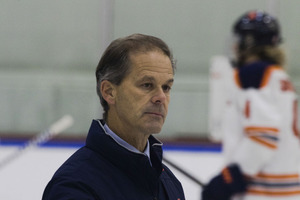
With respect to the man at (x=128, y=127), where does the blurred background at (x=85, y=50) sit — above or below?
below

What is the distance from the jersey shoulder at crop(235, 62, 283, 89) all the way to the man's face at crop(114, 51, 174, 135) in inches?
44.2

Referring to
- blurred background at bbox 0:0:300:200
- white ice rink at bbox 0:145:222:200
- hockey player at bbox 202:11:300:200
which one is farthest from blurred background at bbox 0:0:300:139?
hockey player at bbox 202:11:300:200

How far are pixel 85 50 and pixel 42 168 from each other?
929mm

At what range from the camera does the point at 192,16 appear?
4320mm

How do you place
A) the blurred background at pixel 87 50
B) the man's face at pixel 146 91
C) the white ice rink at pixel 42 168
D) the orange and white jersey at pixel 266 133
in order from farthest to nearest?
the blurred background at pixel 87 50, the white ice rink at pixel 42 168, the orange and white jersey at pixel 266 133, the man's face at pixel 146 91

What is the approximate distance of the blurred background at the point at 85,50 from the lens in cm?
430

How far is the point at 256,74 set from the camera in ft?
7.38

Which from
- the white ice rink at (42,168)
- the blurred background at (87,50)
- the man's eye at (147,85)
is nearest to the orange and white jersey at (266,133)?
Result: the man's eye at (147,85)

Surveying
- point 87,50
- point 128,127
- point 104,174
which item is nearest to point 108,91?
point 128,127

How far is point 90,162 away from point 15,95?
3.37 meters

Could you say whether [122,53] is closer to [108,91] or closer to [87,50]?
[108,91]

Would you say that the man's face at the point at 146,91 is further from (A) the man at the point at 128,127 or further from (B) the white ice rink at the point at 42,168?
(B) the white ice rink at the point at 42,168

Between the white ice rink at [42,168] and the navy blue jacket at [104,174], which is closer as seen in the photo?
the navy blue jacket at [104,174]

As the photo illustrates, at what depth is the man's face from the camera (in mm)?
1153
